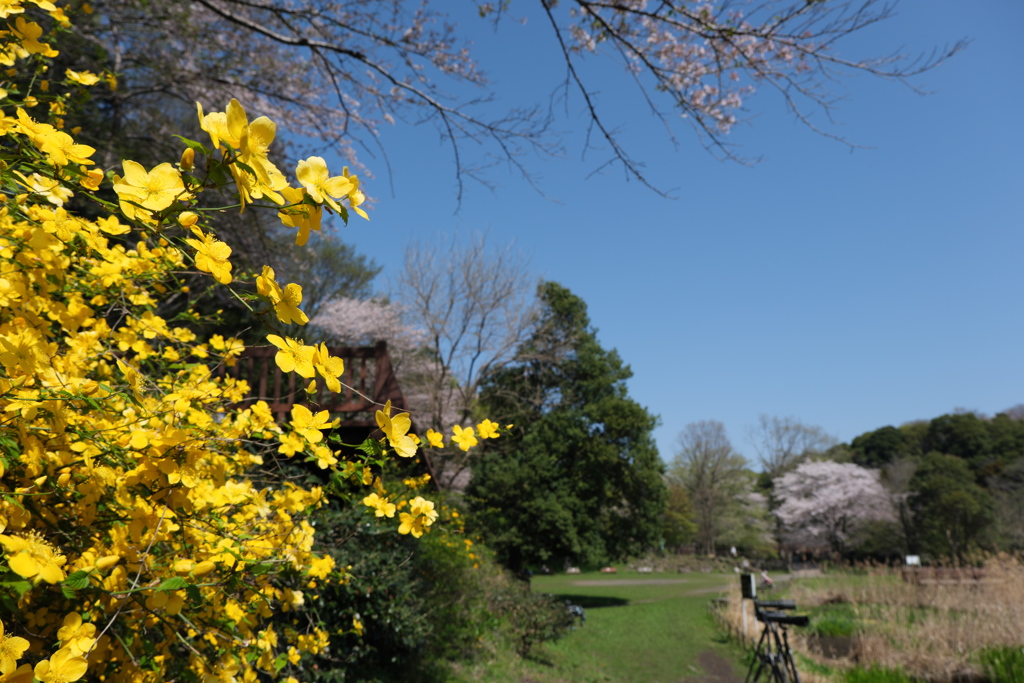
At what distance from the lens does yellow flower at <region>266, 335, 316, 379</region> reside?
0.79 metres

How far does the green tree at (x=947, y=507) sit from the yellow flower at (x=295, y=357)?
23064 mm

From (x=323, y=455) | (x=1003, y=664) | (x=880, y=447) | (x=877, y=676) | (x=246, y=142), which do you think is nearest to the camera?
(x=246, y=142)

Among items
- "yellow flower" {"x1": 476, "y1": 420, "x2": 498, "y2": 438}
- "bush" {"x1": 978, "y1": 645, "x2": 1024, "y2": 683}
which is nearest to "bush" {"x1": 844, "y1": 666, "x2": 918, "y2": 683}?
"bush" {"x1": 978, "y1": 645, "x2": 1024, "y2": 683}

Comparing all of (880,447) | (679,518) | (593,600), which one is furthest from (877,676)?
(880,447)

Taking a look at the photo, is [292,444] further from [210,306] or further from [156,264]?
[210,306]

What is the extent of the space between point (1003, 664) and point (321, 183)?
744 centimetres

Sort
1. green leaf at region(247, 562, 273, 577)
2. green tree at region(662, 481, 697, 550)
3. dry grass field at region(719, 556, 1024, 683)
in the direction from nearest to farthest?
green leaf at region(247, 562, 273, 577) < dry grass field at region(719, 556, 1024, 683) < green tree at region(662, 481, 697, 550)

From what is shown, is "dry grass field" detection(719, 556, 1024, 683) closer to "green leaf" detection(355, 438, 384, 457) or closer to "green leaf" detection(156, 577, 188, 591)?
"green leaf" detection(355, 438, 384, 457)

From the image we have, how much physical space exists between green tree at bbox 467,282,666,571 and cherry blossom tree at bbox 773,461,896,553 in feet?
65.0

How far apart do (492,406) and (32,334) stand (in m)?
12.8

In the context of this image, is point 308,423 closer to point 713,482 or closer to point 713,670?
point 713,670

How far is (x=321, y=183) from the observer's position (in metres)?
0.75

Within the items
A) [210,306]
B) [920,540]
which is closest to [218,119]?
[210,306]

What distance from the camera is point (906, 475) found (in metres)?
26.7
